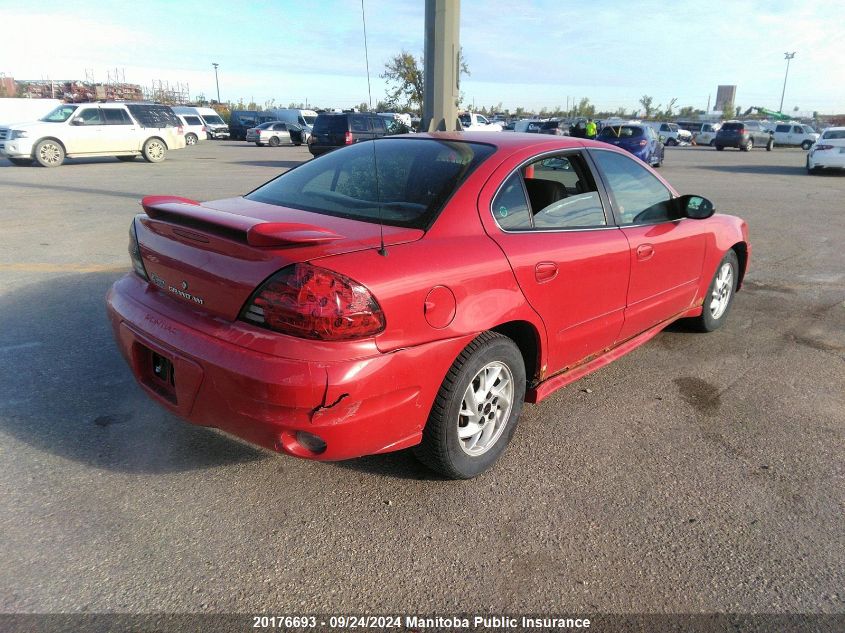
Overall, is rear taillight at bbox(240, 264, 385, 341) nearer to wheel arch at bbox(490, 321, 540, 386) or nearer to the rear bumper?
the rear bumper

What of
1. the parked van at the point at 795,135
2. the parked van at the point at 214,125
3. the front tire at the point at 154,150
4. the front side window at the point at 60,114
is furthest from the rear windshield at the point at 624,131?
the parked van at the point at 214,125

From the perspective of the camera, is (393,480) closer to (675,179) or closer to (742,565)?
(742,565)

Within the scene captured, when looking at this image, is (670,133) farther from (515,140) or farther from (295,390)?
(295,390)

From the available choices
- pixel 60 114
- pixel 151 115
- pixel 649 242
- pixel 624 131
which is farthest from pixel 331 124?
pixel 649 242

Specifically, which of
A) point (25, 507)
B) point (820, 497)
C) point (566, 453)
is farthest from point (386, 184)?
point (820, 497)

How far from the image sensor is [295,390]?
7.64 feet

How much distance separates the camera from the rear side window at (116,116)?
19.1 meters

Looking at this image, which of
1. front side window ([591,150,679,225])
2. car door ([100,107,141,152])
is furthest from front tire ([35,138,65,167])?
front side window ([591,150,679,225])

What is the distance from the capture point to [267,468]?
3051mm

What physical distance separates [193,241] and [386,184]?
100cm

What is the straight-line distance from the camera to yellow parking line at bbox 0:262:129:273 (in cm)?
→ 640

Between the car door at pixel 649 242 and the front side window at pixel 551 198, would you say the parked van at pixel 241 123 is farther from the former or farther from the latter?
the front side window at pixel 551 198

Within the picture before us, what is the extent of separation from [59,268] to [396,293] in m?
5.45

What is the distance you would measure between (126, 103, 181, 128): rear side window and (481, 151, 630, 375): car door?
19.6m
